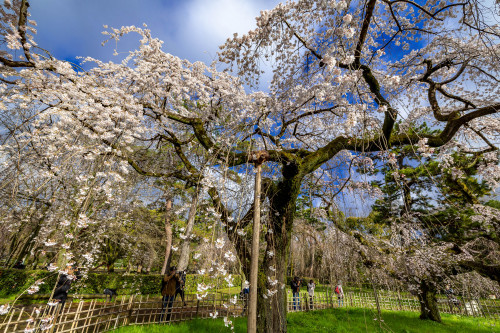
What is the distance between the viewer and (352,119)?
188cm

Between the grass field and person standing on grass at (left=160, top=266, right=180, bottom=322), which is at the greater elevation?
person standing on grass at (left=160, top=266, right=180, bottom=322)

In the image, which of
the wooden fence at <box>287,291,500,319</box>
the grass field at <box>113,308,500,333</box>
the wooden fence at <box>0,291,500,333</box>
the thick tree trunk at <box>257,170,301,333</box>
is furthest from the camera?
the wooden fence at <box>287,291,500,319</box>

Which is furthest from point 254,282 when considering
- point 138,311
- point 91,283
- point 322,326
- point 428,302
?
point 91,283

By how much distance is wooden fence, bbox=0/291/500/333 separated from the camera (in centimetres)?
281

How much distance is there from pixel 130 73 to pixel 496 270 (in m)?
8.98

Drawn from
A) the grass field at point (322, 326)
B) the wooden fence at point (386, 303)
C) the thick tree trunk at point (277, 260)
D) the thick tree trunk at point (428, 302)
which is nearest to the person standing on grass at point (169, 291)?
the grass field at point (322, 326)

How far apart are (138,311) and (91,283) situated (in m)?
7.51

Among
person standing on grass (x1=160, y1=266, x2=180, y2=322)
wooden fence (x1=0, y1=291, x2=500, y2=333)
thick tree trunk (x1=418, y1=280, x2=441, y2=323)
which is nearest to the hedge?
wooden fence (x1=0, y1=291, x2=500, y2=333)

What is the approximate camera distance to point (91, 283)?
9.98 m

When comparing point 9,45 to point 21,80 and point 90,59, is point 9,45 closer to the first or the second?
point 21,80

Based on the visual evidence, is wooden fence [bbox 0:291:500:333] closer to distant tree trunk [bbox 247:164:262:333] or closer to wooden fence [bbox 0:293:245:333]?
wooden fence [bbox 0:293:245:333]

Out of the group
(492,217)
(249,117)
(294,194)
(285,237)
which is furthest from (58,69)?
(492,217)

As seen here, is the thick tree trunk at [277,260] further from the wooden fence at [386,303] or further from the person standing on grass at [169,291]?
the wooden fence at [386,303]

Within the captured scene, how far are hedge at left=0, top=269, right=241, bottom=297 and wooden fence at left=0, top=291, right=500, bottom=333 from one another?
2.05 m
